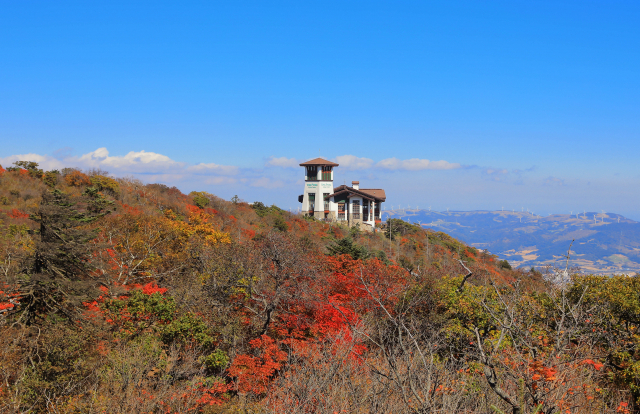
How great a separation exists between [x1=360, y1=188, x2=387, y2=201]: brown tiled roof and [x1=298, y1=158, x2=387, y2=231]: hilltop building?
0.39 m

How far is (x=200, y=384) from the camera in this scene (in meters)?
16.6

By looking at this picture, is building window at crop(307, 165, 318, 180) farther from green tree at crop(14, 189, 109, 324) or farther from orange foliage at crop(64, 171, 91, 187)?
green tree at crop(14, 189, 109, 324)

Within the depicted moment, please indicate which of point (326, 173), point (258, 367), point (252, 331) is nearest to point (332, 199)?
point (326, 173)

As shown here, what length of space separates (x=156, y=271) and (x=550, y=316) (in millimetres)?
23473

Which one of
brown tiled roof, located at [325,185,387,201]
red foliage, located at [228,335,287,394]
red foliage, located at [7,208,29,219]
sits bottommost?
red foliage, located at [228,335,287,394]

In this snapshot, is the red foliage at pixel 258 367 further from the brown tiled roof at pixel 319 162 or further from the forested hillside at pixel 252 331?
the brown tiled roof at pixel 319 162

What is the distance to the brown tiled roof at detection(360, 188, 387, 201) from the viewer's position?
209ft

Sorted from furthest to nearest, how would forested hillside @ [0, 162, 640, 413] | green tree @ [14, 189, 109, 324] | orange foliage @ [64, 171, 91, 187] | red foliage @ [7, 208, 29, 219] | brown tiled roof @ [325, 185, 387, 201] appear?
brown tiled roof @ [325, 185, 387, 201] < orange foliage @ [64, 171, 91, 187] < red foliage @ [7, 208, 29, 219] < green tree @ [14, 189, 109, 324] < forested hillside @ [0, 162, 640, 413]

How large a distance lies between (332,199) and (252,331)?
136 ft

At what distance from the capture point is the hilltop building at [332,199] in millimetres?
61719

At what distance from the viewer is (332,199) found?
2443 inches

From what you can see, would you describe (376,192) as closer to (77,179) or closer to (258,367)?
(77,179)

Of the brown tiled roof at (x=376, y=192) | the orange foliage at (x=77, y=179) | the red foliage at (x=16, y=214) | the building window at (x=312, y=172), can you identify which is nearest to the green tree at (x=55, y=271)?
the red foliage at (x=16, y=214)

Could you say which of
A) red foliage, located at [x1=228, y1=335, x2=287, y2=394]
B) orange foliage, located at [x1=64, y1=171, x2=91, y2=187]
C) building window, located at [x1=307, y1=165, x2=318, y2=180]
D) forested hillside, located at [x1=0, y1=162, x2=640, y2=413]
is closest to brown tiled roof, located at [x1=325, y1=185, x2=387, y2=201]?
building window, located at [x1=307, y1=165, x2=318, y2=180]
